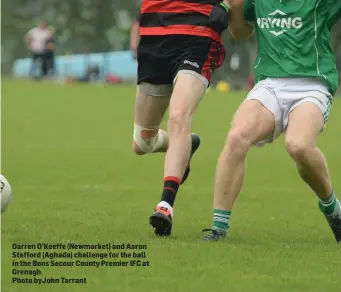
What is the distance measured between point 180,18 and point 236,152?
57.4 inches

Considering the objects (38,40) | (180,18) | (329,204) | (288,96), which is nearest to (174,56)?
(180,18)

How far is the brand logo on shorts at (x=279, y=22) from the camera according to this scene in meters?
7.56

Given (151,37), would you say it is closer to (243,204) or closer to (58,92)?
(243,204)

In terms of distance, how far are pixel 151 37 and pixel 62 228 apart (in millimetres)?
1659

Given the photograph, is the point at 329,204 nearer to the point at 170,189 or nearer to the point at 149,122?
the point at 170,189

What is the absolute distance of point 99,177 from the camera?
12.7 m

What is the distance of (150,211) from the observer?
31.7 feet

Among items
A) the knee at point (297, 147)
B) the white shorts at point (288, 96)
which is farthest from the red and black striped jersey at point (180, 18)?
the knee at point (297, 147)

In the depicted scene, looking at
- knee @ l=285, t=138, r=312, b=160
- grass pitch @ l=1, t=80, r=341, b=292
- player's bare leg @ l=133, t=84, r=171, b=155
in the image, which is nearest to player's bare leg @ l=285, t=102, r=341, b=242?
knee @ l=285, t=138, r=312, b=160

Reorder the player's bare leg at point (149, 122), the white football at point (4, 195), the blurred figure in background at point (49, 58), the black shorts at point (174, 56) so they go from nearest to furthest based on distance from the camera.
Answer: the white football at point (4, 195) < the black shorts at point (174, 56) < the player's bare leg at point (149, 122) < the blurred figure in background at point (49, 58)

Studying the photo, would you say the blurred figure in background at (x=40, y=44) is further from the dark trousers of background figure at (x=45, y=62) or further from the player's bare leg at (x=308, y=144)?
the player's bare leg at (x=308, y=144)

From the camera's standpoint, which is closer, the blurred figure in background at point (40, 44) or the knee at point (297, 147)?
the knee at point (297, 147)

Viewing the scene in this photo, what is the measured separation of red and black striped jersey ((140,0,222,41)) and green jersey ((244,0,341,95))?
77 cm

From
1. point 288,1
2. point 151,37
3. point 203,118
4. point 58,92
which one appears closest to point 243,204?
point 151,37
